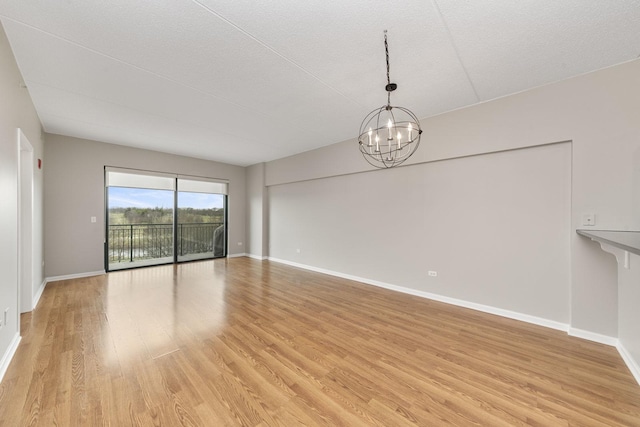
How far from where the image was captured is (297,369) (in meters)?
2.02

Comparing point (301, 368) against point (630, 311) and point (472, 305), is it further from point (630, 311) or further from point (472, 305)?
point (630, 311)

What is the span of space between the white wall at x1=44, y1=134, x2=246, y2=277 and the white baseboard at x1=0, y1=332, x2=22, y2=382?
3.02 meters

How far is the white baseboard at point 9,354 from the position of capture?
6.32 feet

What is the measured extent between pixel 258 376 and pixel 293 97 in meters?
3.06

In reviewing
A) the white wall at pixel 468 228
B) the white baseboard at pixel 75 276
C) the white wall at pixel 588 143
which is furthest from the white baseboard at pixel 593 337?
the white baseboard at pixel 75 276

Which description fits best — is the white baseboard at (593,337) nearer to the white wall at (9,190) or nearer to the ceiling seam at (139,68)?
the ceiling seam at (139,68)

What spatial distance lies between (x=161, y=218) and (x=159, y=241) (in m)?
0.64

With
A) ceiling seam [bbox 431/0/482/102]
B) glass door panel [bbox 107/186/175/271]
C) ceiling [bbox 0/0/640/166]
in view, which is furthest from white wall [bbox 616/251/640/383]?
glass door panel [bbox 107/186/175/271]

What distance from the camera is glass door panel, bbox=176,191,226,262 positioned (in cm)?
638

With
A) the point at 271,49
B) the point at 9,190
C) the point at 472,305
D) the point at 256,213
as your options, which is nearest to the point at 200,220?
the point at 256,213

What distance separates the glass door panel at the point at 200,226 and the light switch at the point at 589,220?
7.35 metres

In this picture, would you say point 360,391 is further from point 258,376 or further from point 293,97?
point 293,97

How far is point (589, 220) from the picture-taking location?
2.54 m

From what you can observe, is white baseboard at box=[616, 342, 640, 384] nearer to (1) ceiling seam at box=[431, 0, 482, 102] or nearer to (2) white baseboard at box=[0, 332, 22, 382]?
(1) ceiling seam at box=[431, 0, 482, 102]
